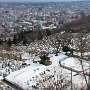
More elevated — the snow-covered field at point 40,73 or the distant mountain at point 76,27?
the snow-covered field at point 40,73

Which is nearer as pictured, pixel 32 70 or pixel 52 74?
pixel 52 74

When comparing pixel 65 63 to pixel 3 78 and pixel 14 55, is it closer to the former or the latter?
pixel 3 78

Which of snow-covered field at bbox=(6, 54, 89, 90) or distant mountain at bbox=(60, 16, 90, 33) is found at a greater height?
snow-covered field at bbox=(6, 54, 89, 90)

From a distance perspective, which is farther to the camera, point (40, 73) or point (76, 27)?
point (76, 27)

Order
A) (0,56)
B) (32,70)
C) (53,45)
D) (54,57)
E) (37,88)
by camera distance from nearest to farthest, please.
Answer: (37,88) → (32,70) → (54,57) → (0,56) → (53,45)

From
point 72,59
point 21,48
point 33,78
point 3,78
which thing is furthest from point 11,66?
point 21,48

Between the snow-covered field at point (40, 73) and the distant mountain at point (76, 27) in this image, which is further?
the distant mountain at point (76, 27)

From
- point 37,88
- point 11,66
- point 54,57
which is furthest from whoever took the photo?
point 54,57

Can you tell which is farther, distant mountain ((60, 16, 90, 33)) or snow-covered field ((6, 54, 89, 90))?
distant mountain ((60, 16, 90, 33))
